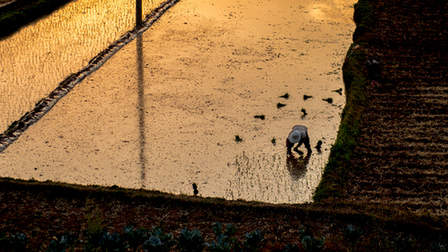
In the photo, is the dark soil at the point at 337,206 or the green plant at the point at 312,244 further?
the dark soil at the point at 337,206

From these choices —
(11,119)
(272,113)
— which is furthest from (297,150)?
(11,119)

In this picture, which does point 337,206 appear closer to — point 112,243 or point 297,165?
point 297,165

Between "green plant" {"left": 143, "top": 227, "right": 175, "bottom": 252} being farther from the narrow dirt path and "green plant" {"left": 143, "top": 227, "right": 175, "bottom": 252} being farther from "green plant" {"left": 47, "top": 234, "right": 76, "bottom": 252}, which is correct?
the narrow dirt path

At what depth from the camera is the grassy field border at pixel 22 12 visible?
34.4 feet

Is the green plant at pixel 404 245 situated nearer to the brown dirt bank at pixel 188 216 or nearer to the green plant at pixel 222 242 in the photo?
the brown dirt bank at pixel 188 216

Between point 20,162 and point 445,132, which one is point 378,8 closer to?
point 445,132

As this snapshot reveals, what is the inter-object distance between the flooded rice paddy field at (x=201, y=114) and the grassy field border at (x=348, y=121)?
0.20 metres

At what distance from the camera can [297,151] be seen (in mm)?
6926

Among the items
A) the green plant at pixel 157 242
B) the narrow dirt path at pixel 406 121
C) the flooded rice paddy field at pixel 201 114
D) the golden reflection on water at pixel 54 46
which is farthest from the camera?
the golden reflection on water at pixel 54 46

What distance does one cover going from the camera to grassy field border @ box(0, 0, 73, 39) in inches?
413

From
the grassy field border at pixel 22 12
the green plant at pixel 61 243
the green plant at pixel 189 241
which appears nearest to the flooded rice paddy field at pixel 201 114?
the green plant at pixel 189 241

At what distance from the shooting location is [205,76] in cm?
895

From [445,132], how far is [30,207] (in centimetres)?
569

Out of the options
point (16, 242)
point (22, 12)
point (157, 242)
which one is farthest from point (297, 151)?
point (22, 12)
